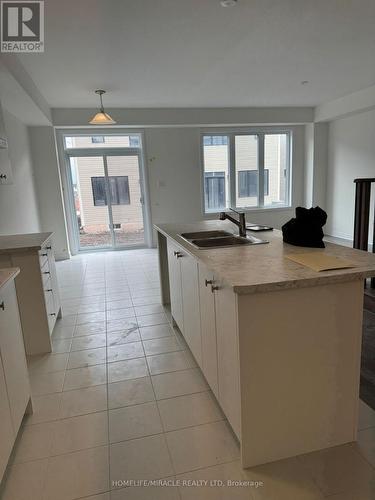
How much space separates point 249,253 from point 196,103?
4809 mm

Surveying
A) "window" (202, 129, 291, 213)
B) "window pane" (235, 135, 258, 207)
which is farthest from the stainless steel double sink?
"window pane" (235, 135, 258, 207)

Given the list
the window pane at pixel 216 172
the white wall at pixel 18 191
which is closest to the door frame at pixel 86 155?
the white wall at pixel 18 191

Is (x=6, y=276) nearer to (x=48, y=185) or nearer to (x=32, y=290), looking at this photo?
(x=32, y=290)

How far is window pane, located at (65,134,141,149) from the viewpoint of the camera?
6.31 meters

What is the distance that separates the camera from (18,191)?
4.69 m

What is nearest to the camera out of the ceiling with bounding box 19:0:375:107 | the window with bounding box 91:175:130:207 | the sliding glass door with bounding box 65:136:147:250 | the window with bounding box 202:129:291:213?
the ceiling with bounding box 19:0:375:107

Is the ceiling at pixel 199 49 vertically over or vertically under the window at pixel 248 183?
over

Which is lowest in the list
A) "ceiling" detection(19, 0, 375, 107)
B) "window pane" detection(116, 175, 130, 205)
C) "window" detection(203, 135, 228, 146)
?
"window pane" detection(116, 175, 130, 205)

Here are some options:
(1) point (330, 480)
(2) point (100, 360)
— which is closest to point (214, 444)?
(1) point (330, 480)

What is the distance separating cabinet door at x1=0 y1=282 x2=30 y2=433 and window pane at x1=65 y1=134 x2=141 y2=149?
5.23 metres

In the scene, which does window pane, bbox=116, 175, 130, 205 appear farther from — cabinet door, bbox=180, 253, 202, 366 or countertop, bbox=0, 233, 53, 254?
cabinet door, bbox=180, 253, 202, 366

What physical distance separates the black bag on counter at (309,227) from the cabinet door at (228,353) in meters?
0.68

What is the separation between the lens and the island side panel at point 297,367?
4.55 feet

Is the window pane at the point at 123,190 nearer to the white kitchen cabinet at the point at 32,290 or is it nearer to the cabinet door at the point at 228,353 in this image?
the white kitchen cabinet at the point at 32,290
